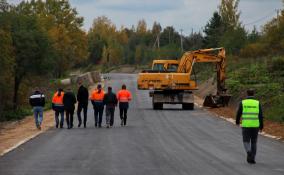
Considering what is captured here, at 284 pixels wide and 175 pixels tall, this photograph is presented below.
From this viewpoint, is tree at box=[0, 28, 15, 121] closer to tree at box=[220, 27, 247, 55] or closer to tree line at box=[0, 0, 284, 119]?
tree line at box=[0, 0, 284, 119]

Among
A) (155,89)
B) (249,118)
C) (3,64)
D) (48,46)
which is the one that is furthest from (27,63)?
(249,118)

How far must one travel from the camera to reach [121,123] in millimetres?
29531

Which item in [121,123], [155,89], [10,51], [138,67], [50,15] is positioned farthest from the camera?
[138,67]

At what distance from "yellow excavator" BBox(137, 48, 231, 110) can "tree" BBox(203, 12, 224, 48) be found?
48209mm

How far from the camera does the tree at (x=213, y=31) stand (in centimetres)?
9197

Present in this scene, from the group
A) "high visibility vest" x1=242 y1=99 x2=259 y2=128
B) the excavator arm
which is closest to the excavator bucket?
the excavator arm

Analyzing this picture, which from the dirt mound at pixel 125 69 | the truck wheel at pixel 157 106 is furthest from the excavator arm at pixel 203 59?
the dirt mound at pixel 125 69

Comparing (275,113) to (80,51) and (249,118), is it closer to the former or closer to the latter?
(249,118)

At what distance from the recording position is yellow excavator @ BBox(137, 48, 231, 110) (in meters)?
39.7

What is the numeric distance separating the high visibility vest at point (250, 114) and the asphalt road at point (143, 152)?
967 millimetres

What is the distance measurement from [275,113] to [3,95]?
30155 mm

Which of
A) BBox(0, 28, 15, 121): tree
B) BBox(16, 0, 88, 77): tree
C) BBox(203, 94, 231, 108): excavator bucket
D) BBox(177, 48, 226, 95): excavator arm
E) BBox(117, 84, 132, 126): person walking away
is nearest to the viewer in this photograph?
BBox(117, 84, 132, 126): person walking away

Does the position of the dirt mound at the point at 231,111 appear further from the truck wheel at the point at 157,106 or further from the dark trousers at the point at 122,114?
the dark trousers at the point at 122,114

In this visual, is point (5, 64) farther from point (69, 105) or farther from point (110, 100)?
point (110, 100)
